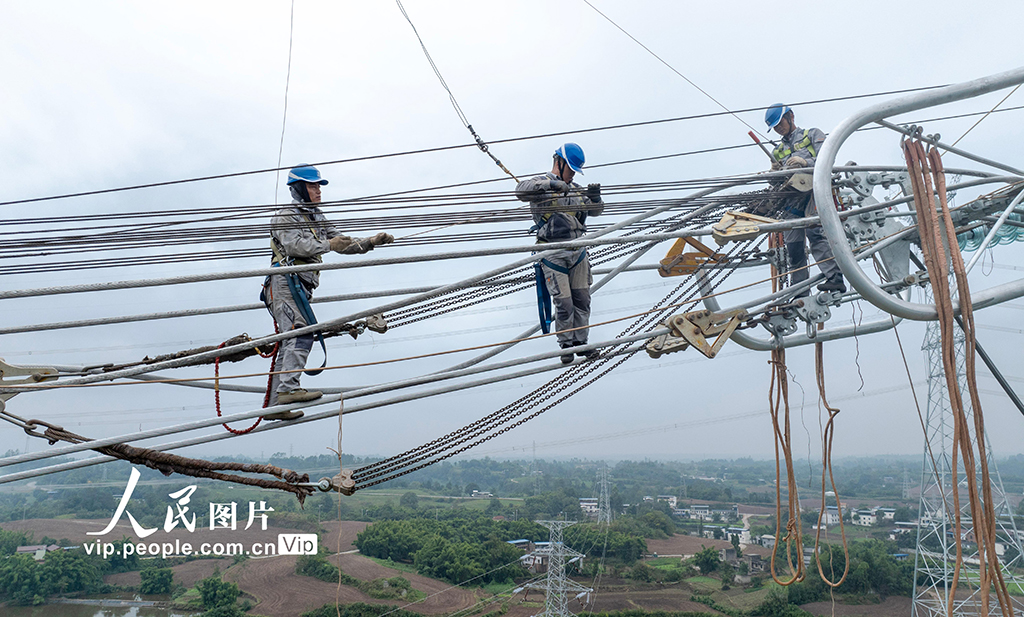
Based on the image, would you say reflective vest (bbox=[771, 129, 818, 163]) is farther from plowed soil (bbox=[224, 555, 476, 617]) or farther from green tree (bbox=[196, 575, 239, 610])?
green tree (bbox=[196, 575, 239, 610])

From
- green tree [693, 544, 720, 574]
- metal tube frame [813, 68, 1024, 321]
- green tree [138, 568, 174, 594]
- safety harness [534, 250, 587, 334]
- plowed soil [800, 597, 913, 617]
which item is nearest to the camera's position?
metal tube frame [813, 68, 1024, 321]

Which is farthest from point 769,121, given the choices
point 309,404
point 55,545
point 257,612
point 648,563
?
point 55,545

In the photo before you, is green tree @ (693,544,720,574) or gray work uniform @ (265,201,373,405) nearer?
gray work uniform @ (265,201,373,405)

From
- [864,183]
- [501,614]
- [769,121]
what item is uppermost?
[769,121]

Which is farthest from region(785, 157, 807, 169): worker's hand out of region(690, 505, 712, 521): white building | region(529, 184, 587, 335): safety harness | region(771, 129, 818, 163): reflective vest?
region(690, 505, 712, 521): white building

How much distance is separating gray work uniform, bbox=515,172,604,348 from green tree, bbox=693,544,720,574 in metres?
49.8

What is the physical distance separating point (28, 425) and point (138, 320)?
4.06ft

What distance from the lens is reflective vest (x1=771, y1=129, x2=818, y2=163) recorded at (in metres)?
6.29

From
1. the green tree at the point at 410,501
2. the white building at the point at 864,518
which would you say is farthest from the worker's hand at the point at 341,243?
the green tree at the point at 410,501

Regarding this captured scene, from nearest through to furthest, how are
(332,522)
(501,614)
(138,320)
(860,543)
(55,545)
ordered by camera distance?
(138,320), (501,614), (860,543), (55,545), (332,522)

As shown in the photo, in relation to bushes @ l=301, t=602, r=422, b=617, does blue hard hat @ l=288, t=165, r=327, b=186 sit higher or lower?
higher

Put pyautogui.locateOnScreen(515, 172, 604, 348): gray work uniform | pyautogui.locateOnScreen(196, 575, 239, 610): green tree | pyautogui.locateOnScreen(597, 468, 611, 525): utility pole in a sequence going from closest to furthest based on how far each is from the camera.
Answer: pyautogui.locateOnScreen(515, 172, 604, 348): gray work uniform, pyautogui.locateOnScreen(196, 575, 239, 610): green tree, pyautogui.locateOnScreen(597, 468, 611, 525): utility pole

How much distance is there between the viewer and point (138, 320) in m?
5.05

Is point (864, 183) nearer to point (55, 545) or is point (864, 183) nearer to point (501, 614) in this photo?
point (501, 614)
